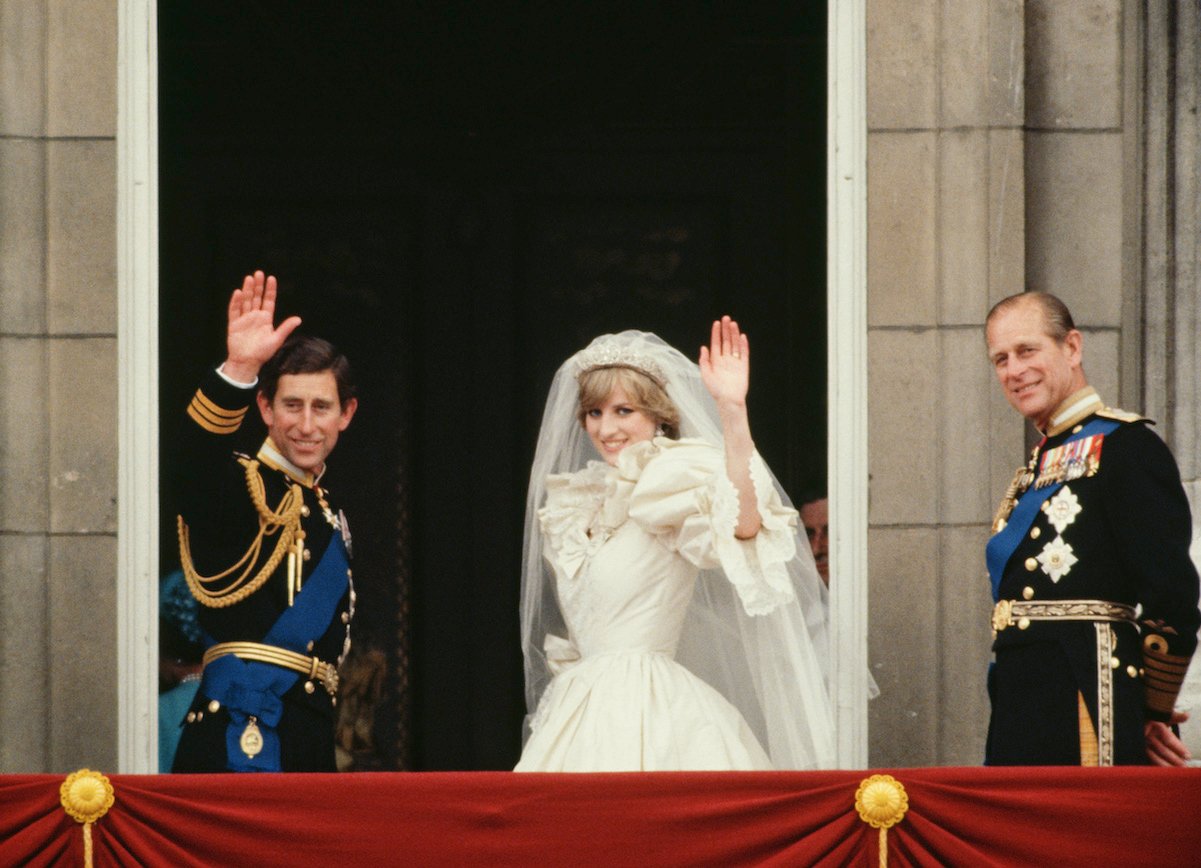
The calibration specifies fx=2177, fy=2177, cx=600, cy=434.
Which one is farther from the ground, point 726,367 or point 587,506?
point 726,367

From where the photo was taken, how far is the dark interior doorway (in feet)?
28.4

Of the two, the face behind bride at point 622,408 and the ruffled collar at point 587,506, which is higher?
the face behind bride at point 622,408

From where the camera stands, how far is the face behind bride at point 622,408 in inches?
267

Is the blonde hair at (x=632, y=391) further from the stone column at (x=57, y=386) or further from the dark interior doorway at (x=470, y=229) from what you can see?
the dark interior doorway at (x=470, y=229)

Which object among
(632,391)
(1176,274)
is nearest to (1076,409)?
(632,391)

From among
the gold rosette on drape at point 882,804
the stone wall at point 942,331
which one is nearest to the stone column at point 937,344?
the stone wall at point 942,331

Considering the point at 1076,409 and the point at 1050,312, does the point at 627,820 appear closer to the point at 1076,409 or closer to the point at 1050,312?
the point at 1076,409

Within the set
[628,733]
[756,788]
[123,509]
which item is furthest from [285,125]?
[756,788]

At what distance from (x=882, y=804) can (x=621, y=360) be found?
5.82 ft

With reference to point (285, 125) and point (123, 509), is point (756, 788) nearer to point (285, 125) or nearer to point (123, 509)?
point (123, 509)

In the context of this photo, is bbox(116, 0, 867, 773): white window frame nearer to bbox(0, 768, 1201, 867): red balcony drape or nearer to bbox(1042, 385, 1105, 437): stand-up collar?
bbox(1042, 385, 1105, 437): stand-up collar

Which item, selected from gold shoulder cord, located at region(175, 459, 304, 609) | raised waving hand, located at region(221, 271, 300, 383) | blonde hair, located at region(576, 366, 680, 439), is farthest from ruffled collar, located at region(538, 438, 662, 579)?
raised waving hand, located at region(221, 271, 300, 383)

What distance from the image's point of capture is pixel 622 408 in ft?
22.3

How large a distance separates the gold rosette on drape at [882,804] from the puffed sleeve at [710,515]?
813 millimetres
